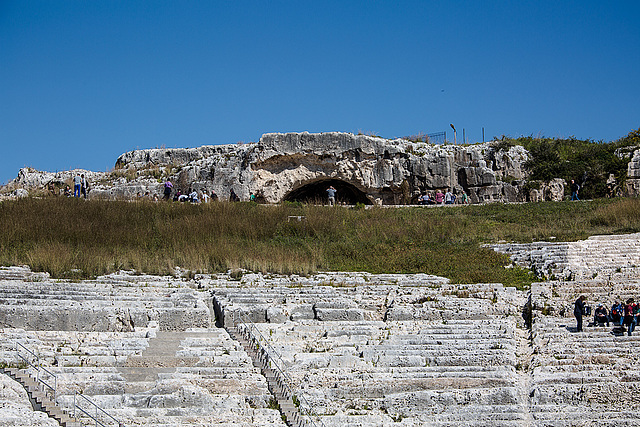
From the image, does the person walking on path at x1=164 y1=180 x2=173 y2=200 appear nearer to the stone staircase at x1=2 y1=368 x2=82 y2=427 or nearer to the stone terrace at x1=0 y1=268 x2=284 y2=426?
the stone terrace at x1=0 y1=268 x2=284 y2=426

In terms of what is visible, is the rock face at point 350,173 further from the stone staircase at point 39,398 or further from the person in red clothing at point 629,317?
the stone staircase at point 39,398

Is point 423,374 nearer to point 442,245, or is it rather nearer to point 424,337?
point 424,337

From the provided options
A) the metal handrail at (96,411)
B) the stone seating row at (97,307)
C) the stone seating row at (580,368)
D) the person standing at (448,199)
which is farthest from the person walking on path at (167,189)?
the metal handrail at (96,411)

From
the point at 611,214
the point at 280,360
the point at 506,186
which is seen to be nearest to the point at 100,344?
the point at 280,360

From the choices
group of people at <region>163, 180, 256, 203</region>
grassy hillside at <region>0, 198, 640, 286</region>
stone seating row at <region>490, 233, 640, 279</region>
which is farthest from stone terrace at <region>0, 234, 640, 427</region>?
group of people at <region>163, 180, 256, 203</region>

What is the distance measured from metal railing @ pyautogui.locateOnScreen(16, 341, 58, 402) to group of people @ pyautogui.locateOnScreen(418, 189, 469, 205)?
75.3 feet

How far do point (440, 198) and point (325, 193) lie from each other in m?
5.49

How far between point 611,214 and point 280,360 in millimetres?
17207

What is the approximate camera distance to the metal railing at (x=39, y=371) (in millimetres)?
10914

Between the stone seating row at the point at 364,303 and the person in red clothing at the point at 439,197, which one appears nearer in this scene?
the stone seating row at the point at 364,303

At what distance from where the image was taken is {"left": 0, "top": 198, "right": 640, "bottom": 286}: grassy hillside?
2025 centimetres

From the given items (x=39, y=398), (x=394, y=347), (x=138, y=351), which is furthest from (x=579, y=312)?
(x=39, y=398)

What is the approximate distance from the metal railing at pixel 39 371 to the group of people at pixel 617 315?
9.27 metres

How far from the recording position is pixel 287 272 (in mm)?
20031
